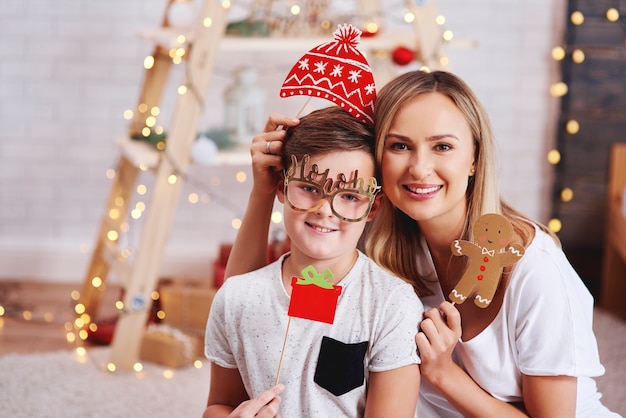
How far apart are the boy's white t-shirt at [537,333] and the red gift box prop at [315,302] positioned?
1.07 ft

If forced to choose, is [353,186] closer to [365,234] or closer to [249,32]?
[365,234]

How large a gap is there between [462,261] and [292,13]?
1.39m

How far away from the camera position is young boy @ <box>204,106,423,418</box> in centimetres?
131

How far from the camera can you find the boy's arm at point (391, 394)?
4.27ft

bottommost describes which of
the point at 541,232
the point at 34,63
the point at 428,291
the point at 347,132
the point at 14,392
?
the point at 14,392

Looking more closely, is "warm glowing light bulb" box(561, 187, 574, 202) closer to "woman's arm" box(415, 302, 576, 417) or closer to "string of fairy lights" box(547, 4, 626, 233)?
"string of fairy lights" box(547, 4, 626, 233)

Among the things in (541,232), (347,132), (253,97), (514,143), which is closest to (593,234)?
(514,143)

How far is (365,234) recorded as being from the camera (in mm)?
1629

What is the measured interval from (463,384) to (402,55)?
1.38m

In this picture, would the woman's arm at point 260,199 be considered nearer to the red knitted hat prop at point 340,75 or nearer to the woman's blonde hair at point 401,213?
the red knitted hat prop at point 340,75

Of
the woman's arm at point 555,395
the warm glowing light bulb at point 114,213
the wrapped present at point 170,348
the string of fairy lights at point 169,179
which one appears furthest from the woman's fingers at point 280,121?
the warm glowing light bulb at point 114,213

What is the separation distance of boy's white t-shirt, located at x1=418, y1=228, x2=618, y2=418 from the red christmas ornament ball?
1181mm

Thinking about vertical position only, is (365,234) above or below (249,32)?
below

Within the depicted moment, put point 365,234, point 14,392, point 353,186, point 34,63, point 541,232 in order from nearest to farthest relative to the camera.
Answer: point 353,186 < point 541,232 < point 365,234 < point 14,392 < point 34,63
